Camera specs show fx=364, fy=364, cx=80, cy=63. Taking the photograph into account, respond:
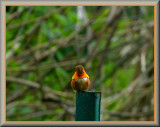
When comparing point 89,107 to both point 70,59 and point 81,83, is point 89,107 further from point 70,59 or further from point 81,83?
point 70,59

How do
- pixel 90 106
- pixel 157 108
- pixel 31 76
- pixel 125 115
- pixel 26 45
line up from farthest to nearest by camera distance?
pixel 31 76 < pixel 26 45 < pixel 125 115 < pixel 157 108 < pixel 90 106

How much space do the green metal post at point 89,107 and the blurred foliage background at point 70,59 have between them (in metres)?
1.99

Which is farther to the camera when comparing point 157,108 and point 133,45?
point 133,45

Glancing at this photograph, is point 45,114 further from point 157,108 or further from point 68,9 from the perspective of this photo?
point 157,108

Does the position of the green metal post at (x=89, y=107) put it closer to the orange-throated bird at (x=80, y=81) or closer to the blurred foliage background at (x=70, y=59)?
the orange-throated bird at (x=80, y=81)

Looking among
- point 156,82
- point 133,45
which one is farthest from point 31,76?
point 156,82

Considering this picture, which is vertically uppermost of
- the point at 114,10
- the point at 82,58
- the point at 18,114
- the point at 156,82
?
the point at 114,10

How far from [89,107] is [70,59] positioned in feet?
8.44

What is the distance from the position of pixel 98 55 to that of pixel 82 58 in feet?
A: 0.59

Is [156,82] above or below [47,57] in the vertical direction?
below

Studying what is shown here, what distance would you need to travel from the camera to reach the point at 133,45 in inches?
145

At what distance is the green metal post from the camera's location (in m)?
1.29

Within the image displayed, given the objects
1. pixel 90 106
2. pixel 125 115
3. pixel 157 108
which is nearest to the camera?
pixel 90 106

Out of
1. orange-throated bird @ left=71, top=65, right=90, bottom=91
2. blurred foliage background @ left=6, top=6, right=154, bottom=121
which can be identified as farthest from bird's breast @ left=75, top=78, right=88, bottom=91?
blurred foliage background @ left=6, top=6, right=154, bottom=121
